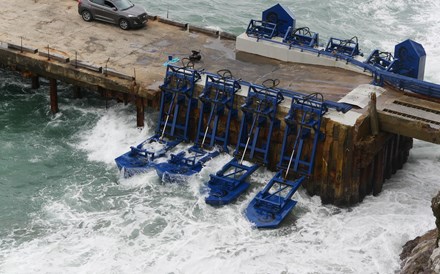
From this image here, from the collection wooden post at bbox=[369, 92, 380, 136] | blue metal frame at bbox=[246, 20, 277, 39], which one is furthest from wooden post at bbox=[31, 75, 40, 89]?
wooden post at bbox=[369, 92, 380, 136]

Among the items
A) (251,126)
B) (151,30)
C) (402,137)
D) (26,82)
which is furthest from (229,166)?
(26,82)

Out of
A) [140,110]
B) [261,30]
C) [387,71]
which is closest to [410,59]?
[387,71]

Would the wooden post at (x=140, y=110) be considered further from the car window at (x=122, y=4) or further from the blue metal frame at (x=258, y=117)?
the car window at (x=122, y=4)

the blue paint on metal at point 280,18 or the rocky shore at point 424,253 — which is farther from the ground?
the blue paint on metal at point 280,18

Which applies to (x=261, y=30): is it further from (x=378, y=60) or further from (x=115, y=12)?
(x=115, y=12)

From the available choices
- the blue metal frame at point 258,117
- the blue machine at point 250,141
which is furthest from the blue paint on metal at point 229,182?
the blue metal frame at point 258,117

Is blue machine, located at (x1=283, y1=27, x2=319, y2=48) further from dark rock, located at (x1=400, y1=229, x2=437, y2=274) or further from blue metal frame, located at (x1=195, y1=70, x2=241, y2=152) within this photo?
dark rock, located at (x1=400, y1=229, x2=437, y2=274)
